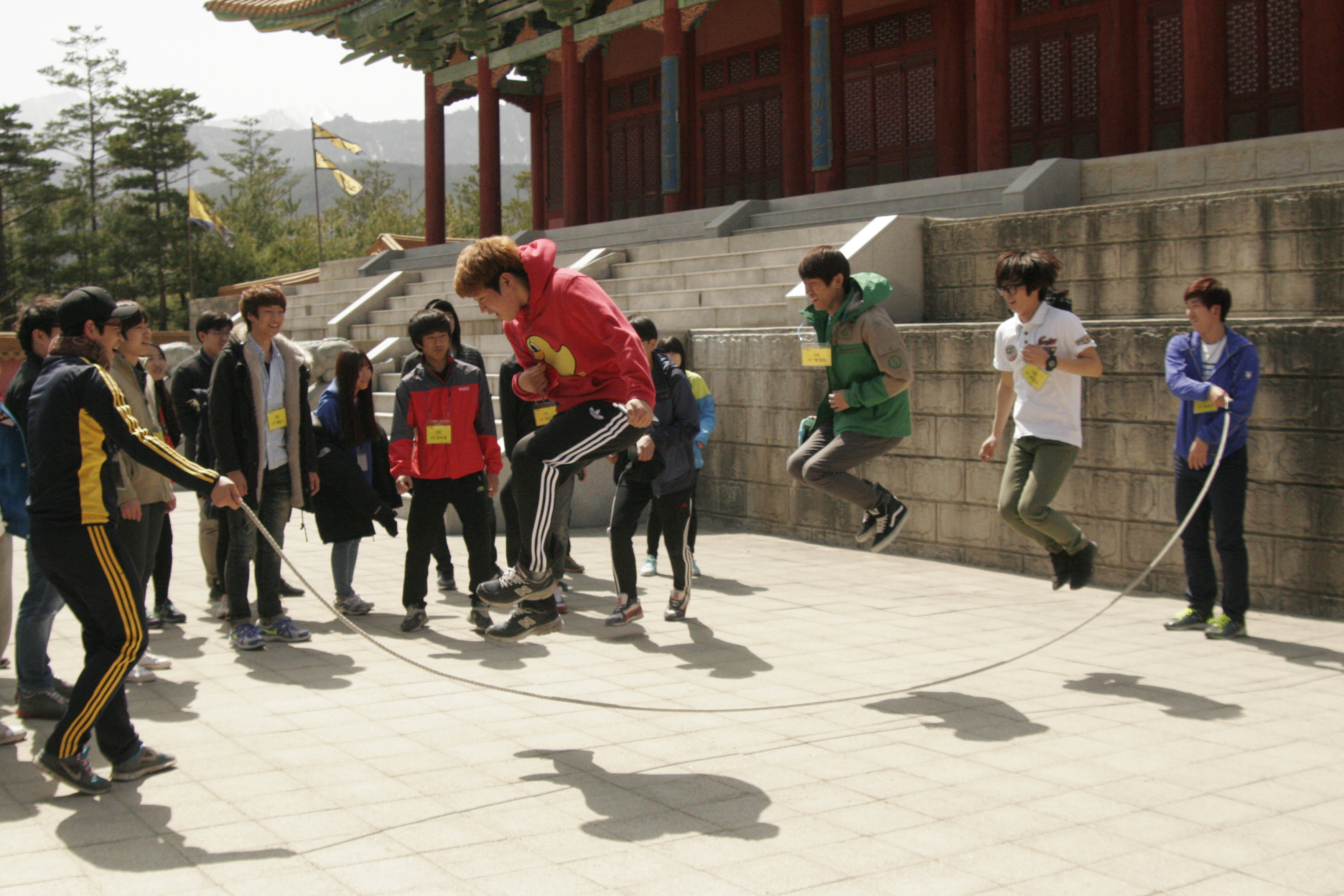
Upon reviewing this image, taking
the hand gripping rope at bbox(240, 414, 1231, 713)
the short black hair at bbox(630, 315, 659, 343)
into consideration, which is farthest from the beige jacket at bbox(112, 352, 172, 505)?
the short black hair at bbox(630, 315, 659, 343)

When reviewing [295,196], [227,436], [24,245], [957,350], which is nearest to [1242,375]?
[957,350]

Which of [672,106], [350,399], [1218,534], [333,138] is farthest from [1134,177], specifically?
[333,138]

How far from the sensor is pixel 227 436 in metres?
6.27

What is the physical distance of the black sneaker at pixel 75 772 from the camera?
159 inches

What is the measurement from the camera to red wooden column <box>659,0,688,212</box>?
1852cm

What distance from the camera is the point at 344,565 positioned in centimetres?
732

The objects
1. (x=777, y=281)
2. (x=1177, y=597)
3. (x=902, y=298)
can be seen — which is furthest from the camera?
(x=777, y=281)

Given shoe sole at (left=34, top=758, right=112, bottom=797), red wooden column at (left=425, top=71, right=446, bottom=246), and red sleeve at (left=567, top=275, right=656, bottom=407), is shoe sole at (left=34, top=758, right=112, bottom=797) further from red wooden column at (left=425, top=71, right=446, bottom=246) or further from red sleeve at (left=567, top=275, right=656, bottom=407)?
red wooden column at (left=425, top=71, right=446, bottom=246)

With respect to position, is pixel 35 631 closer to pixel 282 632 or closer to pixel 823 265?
pixel 282 632

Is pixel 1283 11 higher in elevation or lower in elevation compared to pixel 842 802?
higher

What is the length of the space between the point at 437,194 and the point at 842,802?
70.4ft

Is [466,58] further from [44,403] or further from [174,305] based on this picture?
[174,305]

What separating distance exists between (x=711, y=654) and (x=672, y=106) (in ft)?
48.1

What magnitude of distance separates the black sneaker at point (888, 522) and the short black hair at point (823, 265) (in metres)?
1.20
